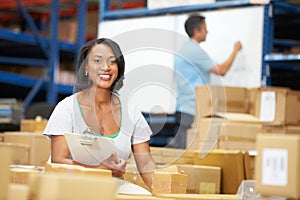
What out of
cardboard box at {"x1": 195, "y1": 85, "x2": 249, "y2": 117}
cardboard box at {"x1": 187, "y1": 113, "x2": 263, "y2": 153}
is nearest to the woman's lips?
cardboard box at {"x1": 187, "y1": 113, "x2": 263, "y2": 153}

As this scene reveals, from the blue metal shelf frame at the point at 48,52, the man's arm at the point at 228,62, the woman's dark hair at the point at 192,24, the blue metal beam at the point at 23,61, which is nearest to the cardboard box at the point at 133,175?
the man's arm at the point at 228,62

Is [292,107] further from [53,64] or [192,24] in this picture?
[53,64]

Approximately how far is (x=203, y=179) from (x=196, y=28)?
7.71 ft

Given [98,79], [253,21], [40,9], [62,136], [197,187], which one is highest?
[40,9]

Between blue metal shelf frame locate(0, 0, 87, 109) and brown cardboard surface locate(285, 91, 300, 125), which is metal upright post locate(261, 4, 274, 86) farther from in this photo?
blue metal shelf frame locate(0, 0, 87, 109)

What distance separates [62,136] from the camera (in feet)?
12.8

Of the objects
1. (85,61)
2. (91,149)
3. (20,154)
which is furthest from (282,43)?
(91,149)

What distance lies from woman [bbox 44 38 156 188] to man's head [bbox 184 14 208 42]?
3.00 meters

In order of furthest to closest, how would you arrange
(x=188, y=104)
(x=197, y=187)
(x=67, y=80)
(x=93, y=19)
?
(x=93, y=19) < (x=67, y=80) < (x=188, y=104) < (x=197, y=187)

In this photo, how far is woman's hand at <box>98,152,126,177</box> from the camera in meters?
3.72

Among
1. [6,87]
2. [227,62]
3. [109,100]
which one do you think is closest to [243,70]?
[227,62]

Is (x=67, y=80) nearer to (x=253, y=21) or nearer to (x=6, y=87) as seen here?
(x=6, y=87)

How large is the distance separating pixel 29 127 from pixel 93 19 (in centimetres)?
630

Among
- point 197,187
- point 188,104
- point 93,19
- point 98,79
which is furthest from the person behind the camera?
point 93,19
